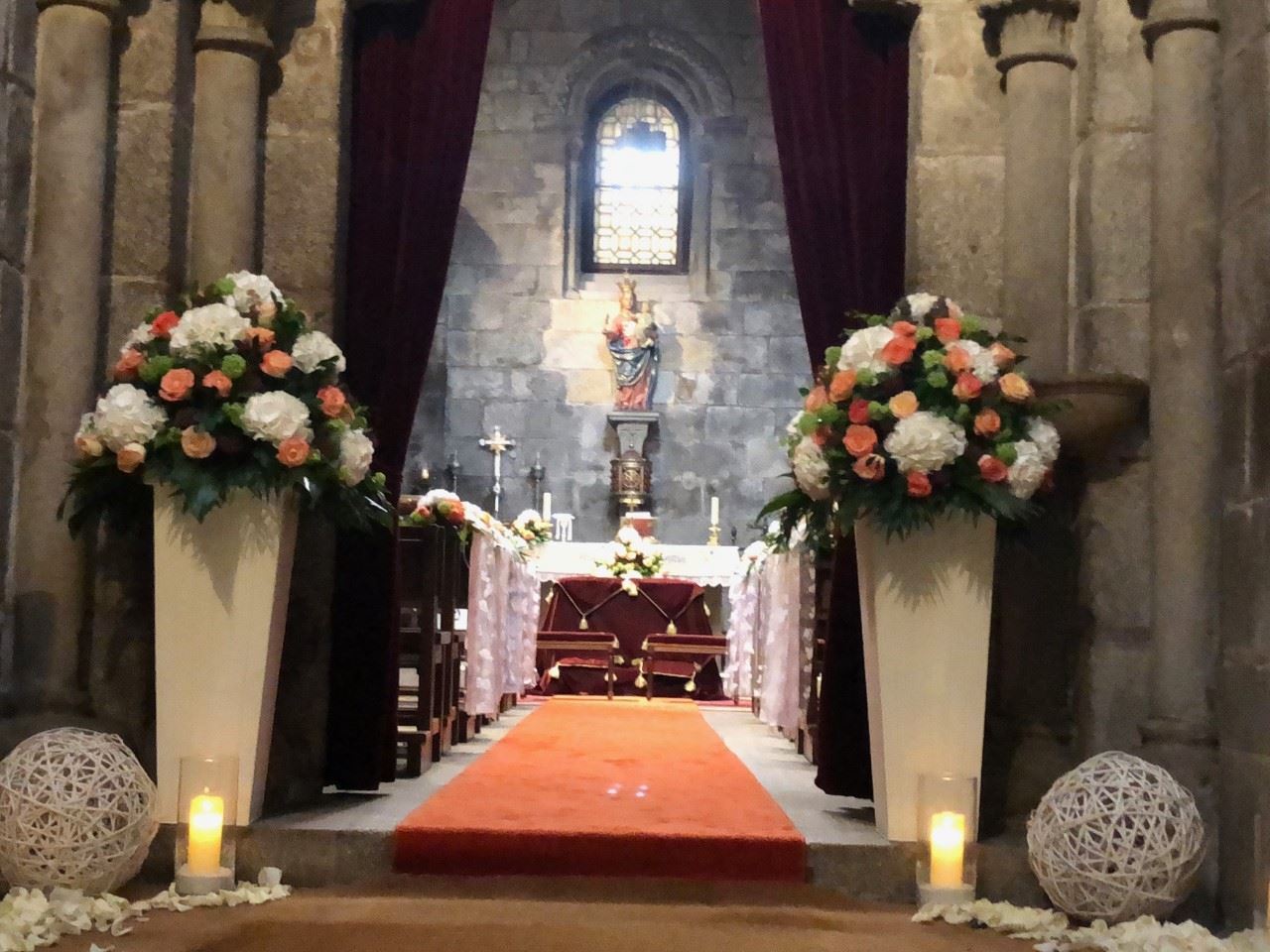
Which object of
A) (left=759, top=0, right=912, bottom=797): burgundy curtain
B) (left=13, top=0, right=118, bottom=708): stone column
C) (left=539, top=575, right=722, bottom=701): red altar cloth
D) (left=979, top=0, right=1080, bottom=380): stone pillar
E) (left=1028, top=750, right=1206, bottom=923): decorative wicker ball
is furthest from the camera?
(left=539, top=575, right=722, bottom=701): red altar cloth

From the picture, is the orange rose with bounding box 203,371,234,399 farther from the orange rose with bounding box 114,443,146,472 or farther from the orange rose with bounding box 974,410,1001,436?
the orange rose with bounding box 974,410,1001,436

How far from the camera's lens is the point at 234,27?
438cm

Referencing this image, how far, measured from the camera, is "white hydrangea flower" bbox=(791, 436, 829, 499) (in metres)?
3.65

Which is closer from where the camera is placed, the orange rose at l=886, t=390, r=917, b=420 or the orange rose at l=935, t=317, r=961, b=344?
the orange rose at l=886, t=390, r=917, b=420

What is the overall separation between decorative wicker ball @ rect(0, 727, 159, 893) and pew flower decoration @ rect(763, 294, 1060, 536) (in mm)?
1848

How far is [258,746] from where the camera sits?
3773 millimetres

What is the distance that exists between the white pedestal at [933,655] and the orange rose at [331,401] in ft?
4.79

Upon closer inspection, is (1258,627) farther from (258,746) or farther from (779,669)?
(779,669)

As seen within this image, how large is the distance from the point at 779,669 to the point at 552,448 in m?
5.92

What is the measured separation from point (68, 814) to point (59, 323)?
5.06 ft

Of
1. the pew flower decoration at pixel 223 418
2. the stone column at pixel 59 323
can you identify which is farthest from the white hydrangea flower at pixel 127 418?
the stone column at pixel 59 323

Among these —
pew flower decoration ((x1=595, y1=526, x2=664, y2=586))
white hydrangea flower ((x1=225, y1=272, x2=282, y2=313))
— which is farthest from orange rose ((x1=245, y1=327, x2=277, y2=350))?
pew flower decoration ((x1=595, y1=526, x2=664, y2=586))

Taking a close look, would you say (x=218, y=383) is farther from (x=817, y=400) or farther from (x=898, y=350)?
(x=898, y=350)

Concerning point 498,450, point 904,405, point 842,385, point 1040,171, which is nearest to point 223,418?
point 842,385
